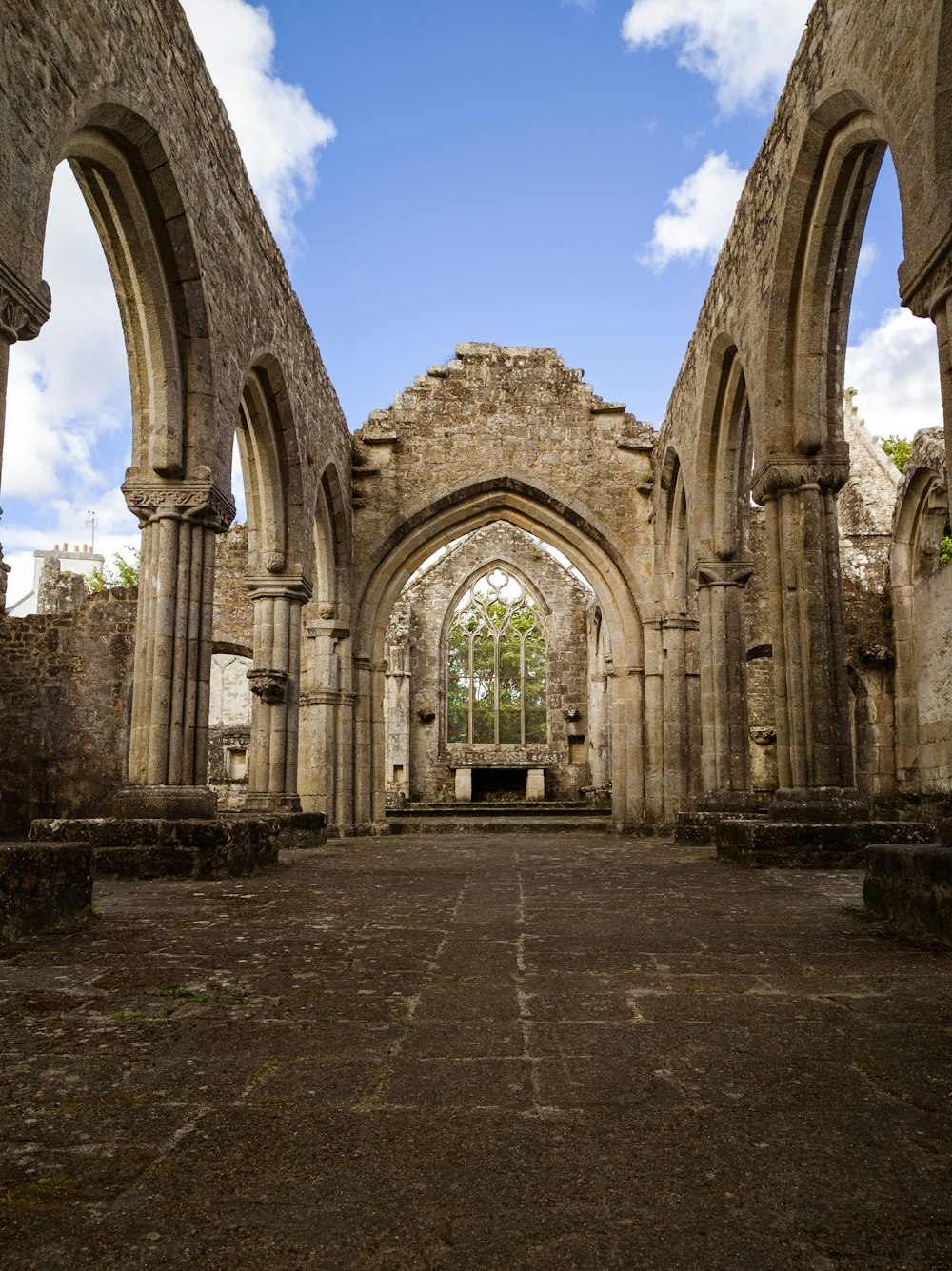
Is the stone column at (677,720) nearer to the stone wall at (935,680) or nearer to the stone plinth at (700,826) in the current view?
the stone plinth at (700,826)

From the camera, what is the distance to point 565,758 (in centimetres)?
2014

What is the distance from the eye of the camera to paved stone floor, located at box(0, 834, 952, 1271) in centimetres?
130

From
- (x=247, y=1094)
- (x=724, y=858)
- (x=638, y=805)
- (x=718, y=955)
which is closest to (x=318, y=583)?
(x=638, y=805)

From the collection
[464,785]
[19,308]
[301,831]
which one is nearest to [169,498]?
[19,308]

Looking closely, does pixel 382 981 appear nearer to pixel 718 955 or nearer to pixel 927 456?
pixel 718 955

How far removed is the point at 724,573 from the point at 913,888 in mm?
6185

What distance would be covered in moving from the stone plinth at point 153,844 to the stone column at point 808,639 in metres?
3.74

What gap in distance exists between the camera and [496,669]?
20703 millimetres

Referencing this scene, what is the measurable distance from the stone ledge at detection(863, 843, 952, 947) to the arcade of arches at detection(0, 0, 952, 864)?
179 cm

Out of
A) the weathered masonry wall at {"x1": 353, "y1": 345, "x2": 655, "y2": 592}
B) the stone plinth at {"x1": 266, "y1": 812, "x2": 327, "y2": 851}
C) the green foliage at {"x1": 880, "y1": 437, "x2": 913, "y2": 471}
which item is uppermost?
the green foliage at {"x1": 880, "y1": 437, "x2": 913, "y2": 471}

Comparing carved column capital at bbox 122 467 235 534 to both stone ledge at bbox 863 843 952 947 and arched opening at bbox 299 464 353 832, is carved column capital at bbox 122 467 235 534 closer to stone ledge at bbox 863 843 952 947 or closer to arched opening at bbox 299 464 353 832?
stone ledge at bbox 863 843 952 947

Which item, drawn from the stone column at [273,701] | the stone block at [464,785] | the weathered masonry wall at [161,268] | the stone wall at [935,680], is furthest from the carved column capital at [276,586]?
the stone block at [464,785]

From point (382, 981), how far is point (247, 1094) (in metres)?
1.00

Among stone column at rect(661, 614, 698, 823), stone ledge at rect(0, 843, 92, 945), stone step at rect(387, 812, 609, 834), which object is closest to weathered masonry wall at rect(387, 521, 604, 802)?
stone step at rect(387, 812, 609, 834)
